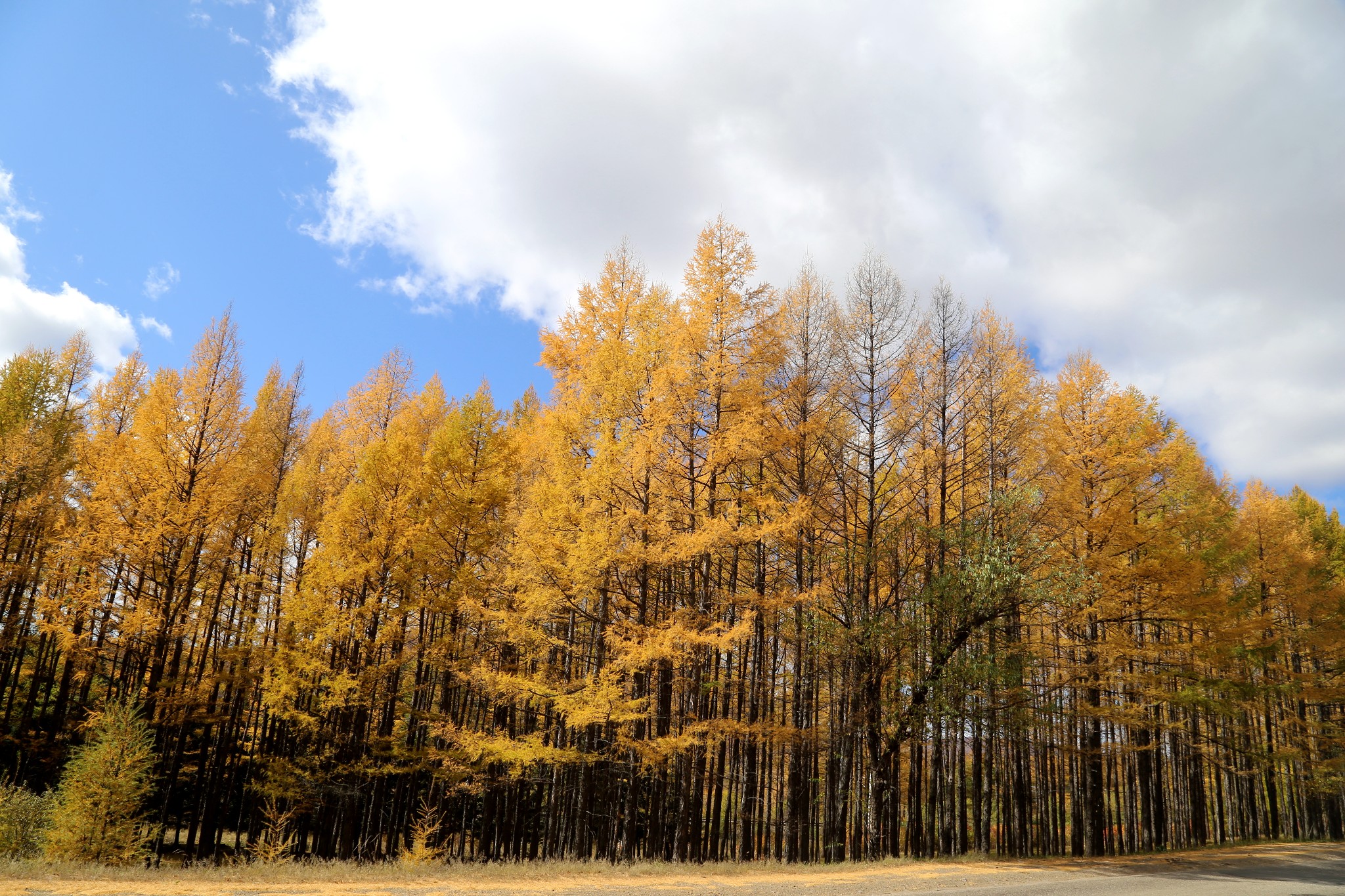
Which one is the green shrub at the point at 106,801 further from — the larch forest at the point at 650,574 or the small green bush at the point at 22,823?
the larch forest at the point at 650,574

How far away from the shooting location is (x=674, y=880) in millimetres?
10781

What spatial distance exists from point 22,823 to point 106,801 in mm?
2951

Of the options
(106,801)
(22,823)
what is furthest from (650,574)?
(22,823)

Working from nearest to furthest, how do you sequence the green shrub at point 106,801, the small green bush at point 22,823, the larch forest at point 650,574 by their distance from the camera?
1. the green shrub at point 106,801
2. the small green bush at point 22,823
3. the larch forest at point 650,574

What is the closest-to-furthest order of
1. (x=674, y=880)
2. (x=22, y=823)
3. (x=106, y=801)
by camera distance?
1. (x=674, y=880)
2. (x=106, y=801)
3. (x=22, y=823)

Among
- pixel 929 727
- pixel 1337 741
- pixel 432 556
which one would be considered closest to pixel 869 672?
pixel 929 727

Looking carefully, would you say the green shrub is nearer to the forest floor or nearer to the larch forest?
the forest floor

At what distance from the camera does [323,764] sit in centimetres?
1889

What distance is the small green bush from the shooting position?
1213cm

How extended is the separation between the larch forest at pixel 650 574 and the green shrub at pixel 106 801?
3.74 metres

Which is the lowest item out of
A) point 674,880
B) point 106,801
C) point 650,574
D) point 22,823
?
point 22,823

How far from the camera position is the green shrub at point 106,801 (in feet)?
37.5

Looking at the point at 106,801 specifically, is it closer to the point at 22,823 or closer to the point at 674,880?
the point at 22,823

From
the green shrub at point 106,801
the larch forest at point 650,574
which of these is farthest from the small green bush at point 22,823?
the larch forest at point 650,574
